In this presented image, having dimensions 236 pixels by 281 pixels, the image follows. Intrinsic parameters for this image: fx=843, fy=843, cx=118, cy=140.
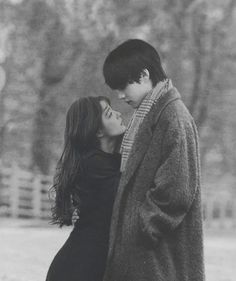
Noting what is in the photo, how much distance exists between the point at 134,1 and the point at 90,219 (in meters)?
19.5

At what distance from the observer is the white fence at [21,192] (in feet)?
75.6

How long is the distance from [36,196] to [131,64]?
774 inches

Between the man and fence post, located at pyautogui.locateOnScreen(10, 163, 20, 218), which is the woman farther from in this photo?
fence post, located at pyautogui.locateOnScreen(10, 163, 20, 218)

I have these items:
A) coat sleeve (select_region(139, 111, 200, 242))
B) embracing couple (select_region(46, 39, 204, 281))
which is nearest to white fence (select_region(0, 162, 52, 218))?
embracing couple (select_region(46, 39, 204, 281))

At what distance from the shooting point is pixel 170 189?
3.71 metres

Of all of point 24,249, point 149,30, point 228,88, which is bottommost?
point 24,249

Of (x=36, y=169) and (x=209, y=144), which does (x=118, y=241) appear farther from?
(x=209, y=144)

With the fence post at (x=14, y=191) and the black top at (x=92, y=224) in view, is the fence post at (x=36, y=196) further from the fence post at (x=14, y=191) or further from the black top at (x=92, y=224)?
the black top at (x=92, y=224)

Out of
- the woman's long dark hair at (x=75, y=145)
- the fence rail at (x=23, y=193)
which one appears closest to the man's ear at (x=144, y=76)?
the woman's long dark hair at (x=75, y=145)

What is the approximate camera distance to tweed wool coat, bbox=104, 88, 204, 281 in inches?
147

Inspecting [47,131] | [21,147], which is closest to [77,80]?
[47,131]

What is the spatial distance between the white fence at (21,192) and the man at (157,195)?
63.1 feet

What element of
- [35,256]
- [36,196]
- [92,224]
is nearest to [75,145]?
[92,224]

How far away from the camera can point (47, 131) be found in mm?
23188
